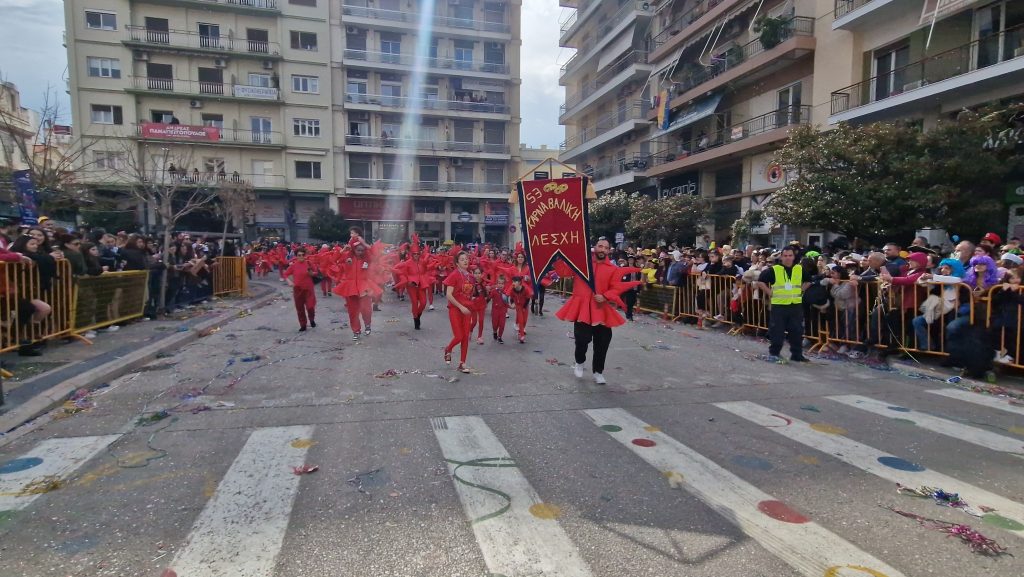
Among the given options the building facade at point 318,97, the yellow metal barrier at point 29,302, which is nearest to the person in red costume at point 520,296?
the yellow metal barrier at point 29,302

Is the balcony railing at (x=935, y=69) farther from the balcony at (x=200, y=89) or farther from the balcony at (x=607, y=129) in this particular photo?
the balcony at (x=200, y=89)

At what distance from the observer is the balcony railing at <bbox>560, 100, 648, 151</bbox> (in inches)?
1372

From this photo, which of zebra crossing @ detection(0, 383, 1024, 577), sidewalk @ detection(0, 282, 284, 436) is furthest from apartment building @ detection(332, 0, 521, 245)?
zebra crossing @ detection(0, 383, 1024, 577)

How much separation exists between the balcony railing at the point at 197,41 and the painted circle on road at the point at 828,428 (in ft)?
148

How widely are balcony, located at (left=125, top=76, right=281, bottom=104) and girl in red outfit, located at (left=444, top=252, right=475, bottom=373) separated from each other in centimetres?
3956

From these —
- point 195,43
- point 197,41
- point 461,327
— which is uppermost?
point 197,41

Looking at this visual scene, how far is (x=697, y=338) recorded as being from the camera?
36.8 ft

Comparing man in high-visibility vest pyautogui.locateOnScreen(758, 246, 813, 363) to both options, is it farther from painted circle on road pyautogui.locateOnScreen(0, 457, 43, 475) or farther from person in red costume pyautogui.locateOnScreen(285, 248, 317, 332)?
painted circle on road pyautogui.locateOnScreen(0, 457, 43, 475)

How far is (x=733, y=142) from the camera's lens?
81.1 feet

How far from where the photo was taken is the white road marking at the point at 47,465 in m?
3.79

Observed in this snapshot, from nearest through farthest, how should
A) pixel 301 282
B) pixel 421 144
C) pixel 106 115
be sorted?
pixel 301 282 → pixel 106 115 → pixel 421 144

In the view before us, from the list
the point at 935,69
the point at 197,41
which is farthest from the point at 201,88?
the point at 935,69

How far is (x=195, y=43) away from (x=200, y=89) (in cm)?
326

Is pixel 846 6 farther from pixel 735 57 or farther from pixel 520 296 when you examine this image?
pixel 520 296
